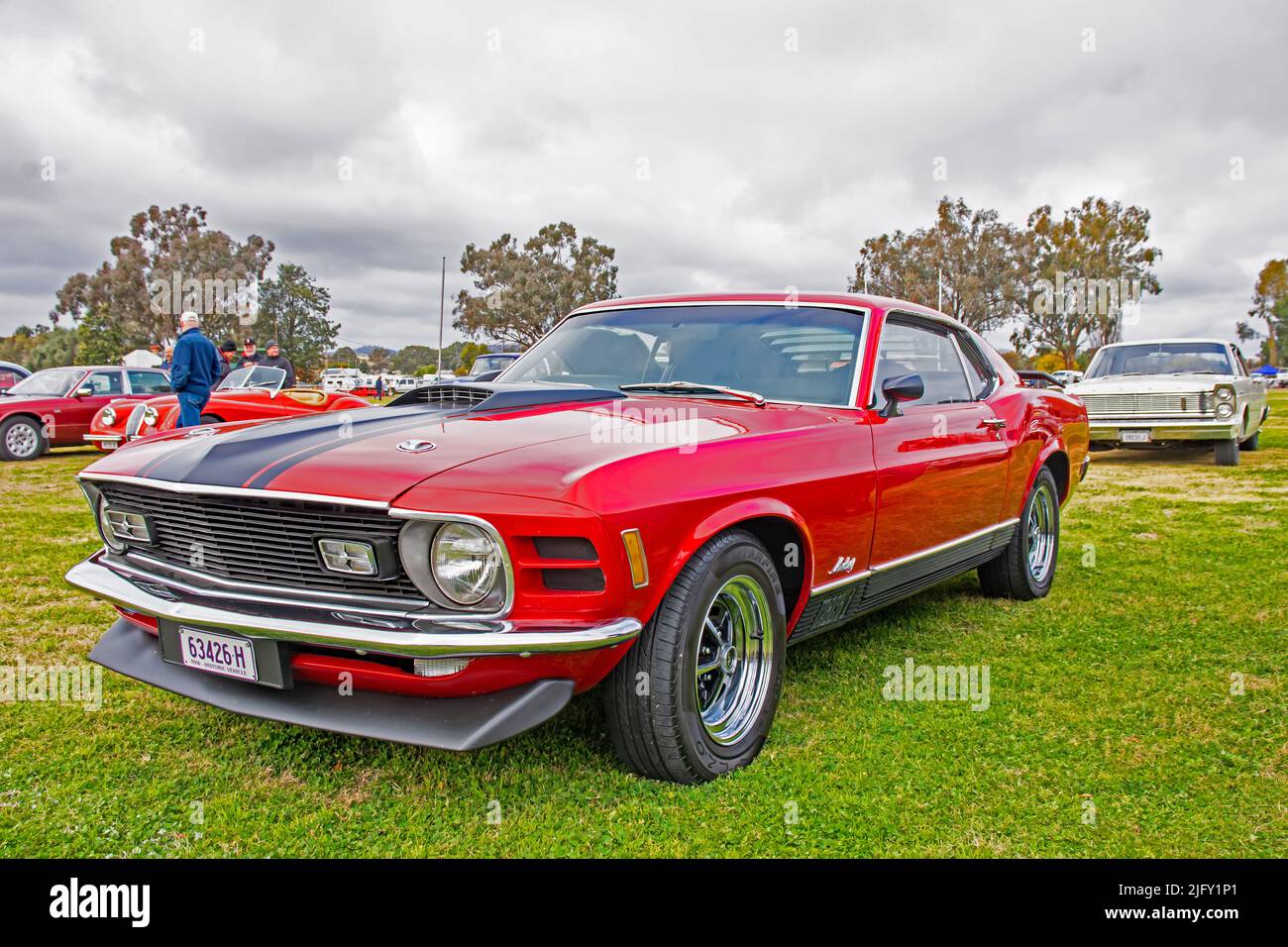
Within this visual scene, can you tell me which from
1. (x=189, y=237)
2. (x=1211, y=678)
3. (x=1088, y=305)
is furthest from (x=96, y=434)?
(x=1088, y=305)

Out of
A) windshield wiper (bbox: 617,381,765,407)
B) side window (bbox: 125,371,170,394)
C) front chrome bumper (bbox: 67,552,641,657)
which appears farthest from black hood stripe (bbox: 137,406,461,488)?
side window (bbox: 125,371,170,394)

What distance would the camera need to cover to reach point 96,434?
11906 mm

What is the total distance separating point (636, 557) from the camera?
233 cm

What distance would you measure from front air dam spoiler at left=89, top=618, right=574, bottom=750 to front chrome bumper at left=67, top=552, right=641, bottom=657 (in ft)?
0.46

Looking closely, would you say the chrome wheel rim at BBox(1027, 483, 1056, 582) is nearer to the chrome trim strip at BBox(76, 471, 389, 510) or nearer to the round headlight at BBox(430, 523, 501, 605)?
the round headlight at BBox(430, 523, 501, 605)

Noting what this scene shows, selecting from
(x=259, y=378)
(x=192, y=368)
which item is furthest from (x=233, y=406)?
(x=192, y=368)

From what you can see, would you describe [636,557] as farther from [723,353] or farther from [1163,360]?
[1163,360]

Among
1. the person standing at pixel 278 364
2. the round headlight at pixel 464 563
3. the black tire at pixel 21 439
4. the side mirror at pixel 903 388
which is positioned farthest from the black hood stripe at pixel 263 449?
the black tire at pixel 21 439

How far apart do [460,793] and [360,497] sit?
95cm

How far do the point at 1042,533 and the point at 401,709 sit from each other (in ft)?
13.3

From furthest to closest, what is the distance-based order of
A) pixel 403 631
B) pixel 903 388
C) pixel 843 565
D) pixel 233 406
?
pixel 233 406 → pixel 903 388 → pixel 843 565 → pixel 403 631

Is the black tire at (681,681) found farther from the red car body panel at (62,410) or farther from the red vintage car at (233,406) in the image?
the red car body panel at (62,410)

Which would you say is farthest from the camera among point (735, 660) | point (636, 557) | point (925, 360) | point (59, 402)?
point (59, 402)

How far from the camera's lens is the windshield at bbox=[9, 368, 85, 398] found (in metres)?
13.3
